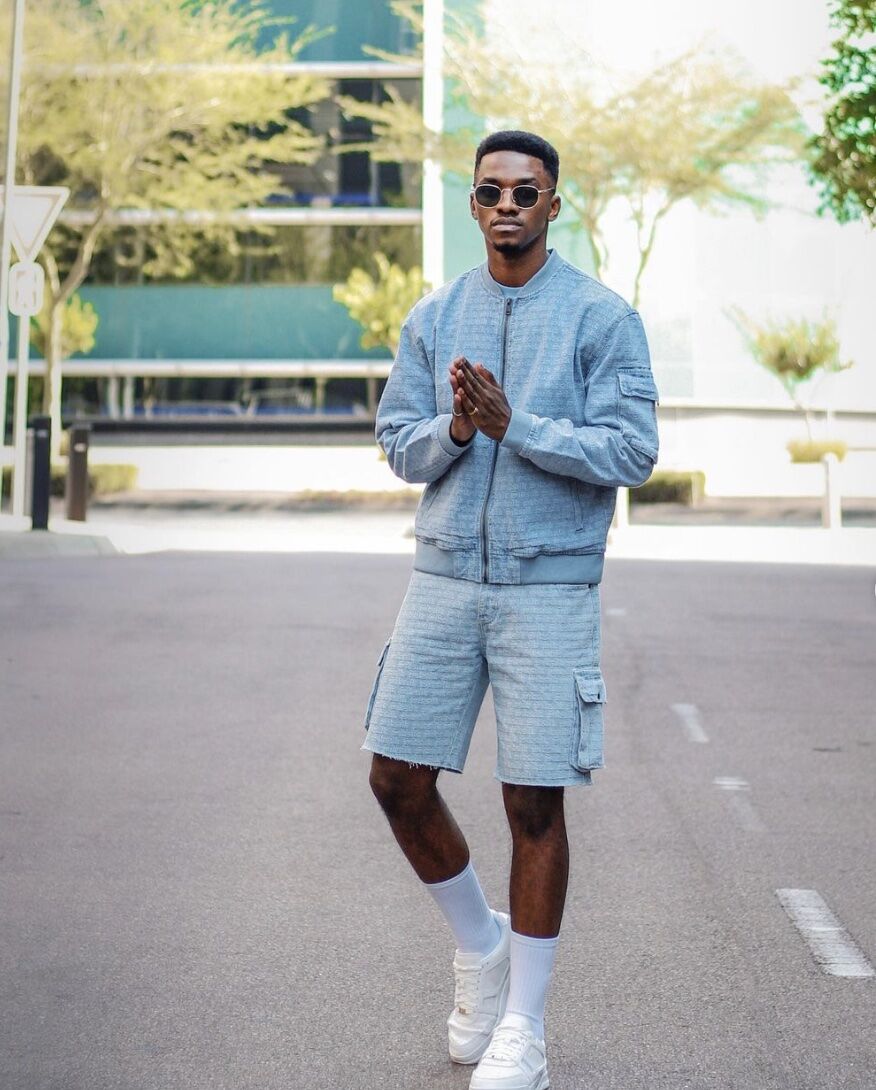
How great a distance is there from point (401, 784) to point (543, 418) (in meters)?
0.82

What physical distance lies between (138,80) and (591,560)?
39201 mm

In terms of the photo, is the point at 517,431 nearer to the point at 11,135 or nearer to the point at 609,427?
the point at 609,427

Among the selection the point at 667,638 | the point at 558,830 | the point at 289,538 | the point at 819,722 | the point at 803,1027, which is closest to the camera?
the point at 558,830

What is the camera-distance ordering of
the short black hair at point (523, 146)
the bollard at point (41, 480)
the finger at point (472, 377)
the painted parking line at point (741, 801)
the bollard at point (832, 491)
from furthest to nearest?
the bollard at point (832, 491) → the bollard at point (41, 480) → the painted parking line at point (741, 801) → the short black hair at point (523, 146) → the finger at point (472, 377)

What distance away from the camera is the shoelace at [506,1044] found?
3.74m

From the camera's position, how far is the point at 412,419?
4043 mm

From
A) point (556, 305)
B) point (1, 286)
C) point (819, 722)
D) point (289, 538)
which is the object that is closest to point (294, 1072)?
point (556, 305)

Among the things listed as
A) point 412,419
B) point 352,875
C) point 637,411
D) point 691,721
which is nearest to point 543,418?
point 637,411

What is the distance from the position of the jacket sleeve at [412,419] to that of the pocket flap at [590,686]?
20.3 inches

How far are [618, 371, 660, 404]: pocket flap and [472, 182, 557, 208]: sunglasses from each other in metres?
0.40

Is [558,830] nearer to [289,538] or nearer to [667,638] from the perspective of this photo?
[667,638]

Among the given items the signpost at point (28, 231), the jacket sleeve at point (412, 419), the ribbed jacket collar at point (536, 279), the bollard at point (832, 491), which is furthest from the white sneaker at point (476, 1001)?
the bollard at point (832, 491)

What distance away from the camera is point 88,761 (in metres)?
7.97

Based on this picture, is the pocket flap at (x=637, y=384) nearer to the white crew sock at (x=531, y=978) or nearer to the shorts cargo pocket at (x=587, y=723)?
the shorts cargo pocket at (x=587, y=723)
